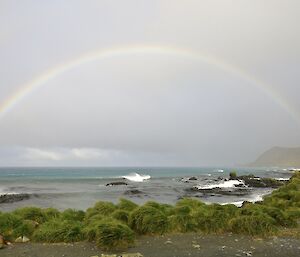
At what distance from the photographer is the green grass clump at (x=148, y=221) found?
12273mm

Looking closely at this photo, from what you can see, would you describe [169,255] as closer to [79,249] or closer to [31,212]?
[79,249]

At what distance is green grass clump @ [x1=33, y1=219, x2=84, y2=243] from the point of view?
36.7 ft

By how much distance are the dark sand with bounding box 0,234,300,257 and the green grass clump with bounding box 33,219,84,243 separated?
482mm

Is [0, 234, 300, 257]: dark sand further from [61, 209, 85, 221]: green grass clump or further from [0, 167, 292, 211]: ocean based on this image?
[0, 167, 292, 211]: ocean

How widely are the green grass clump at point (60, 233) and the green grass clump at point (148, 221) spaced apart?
79.0 inches

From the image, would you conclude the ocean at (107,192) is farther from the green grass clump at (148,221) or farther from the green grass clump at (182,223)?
the green grass clump at (182,223)

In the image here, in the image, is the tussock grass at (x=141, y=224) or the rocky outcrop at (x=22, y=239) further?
the rocky outcrop at (x=22, y=239)

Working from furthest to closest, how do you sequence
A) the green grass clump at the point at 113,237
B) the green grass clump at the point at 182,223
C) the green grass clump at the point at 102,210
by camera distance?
1. the green grass clump at the point at 102,210
2. the green grass clump at the point at 182,223
3. the green grass clump at the point at 113,237

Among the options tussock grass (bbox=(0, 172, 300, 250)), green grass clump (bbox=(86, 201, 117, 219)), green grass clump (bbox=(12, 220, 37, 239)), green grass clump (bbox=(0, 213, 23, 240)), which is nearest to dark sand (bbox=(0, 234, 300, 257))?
A: tussock grass (bbox=(0, 172, 300, 250))

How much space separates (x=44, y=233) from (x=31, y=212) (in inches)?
143

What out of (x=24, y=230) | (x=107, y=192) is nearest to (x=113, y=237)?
(x=24, y=230)

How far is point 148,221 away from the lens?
1241 centimetres

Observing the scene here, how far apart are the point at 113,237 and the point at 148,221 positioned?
7.88 feet

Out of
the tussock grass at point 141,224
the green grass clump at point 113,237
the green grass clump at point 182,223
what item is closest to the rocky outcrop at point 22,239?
the tussock grass at point 141,224
